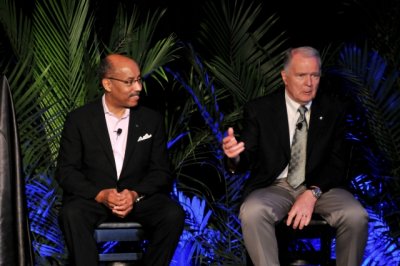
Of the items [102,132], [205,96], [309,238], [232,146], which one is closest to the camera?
[232,146]

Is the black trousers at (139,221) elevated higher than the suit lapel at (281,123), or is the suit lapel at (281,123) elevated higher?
the suit lapel at (281,123)

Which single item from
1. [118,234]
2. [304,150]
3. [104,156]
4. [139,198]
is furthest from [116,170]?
[304,150]

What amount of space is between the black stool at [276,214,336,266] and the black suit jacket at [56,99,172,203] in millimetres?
712

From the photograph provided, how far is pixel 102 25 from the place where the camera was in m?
5.01

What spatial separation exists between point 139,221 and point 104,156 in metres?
0.40

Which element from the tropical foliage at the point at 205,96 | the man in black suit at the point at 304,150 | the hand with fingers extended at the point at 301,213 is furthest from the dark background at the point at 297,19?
the hand with fingers extended at the point at 301,213

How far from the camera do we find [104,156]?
4035mm

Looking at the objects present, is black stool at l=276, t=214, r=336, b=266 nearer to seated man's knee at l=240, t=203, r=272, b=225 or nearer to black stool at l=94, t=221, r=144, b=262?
seated man's knee at l=240, t=203, r=272, b=225

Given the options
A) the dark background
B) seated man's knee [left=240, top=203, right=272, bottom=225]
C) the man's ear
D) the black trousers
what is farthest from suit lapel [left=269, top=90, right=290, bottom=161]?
the dark background

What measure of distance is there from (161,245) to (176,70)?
155 cm

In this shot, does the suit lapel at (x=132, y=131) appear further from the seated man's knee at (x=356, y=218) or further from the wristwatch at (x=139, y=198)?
the seated man's knee at (x=356, y=218)

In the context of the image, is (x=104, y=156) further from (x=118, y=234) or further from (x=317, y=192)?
(x=317, y=192)

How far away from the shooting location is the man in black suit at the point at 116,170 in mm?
3820

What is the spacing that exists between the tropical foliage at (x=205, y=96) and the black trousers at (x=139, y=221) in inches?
19.2
